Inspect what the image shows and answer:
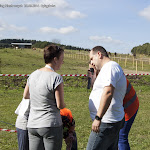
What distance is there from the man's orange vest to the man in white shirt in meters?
0.67

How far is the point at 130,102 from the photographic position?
360 cm

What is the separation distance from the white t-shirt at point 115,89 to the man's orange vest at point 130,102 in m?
0.68

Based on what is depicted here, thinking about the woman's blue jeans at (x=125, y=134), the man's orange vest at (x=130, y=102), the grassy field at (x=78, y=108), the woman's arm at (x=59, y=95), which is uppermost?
the woman's arm at (x=59, y=95)

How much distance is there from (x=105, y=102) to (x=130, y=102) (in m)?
1.12

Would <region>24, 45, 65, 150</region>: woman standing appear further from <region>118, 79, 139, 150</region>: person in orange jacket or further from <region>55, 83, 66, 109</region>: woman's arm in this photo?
<region>118, 79, 139, 150</region>: person in orange jacket

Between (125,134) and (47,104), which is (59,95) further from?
(125,134)

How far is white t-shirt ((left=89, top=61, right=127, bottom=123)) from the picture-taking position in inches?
106

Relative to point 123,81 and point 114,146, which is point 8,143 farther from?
point 123,81

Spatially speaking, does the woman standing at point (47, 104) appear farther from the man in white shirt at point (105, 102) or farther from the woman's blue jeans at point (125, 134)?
the woman's blue jeans at point (125, 134)

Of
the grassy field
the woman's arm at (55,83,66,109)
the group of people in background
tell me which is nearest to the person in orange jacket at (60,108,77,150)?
the group of people in background

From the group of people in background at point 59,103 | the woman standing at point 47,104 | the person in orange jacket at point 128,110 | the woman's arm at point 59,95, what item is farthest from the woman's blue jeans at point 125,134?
the woman's arm at point 59,95

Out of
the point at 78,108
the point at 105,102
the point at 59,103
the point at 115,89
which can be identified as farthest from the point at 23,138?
the point at 78,108

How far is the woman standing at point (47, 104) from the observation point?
2656mm

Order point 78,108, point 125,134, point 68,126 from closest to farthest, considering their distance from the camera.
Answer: point 68,126 → point 125,134 → point 78,108
